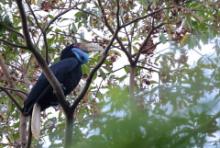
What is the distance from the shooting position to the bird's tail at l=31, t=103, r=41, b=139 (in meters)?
2.71

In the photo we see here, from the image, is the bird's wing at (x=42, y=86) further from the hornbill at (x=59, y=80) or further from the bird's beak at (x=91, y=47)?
the bird's beak at (x=91, y=47)

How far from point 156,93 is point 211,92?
0.16 feet

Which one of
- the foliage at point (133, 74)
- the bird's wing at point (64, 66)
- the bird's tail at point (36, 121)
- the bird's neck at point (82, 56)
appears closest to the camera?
the foliage at point (133, 74)

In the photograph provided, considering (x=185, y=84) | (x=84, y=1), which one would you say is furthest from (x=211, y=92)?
(x=84, y=1)

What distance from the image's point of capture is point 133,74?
262 cm

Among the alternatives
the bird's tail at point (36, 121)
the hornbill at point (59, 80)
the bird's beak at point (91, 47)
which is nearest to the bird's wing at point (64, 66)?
the hornbill at point (59, 80)

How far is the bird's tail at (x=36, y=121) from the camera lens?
8.89ft

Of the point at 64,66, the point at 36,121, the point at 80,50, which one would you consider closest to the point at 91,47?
the point at 80,50

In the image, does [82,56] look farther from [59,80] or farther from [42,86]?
[42,86]

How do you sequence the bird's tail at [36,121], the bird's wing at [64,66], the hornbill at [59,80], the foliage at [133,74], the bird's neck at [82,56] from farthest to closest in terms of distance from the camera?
the bird's neck at [82,56] → the bird's wing at [64,66] → the hornbill at [59,80] → the bird's tail at [36,121] → the foliage at [133,74]

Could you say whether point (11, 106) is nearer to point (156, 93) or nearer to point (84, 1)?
point (84, 1)

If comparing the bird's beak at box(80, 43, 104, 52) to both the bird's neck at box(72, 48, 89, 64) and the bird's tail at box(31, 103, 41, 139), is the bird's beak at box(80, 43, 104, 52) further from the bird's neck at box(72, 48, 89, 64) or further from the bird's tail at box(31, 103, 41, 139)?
the bird's tail at box(31, 103, 41, 139)

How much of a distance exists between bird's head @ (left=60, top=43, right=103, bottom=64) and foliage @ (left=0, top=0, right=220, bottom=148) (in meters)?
0.04

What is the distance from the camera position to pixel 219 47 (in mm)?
542
